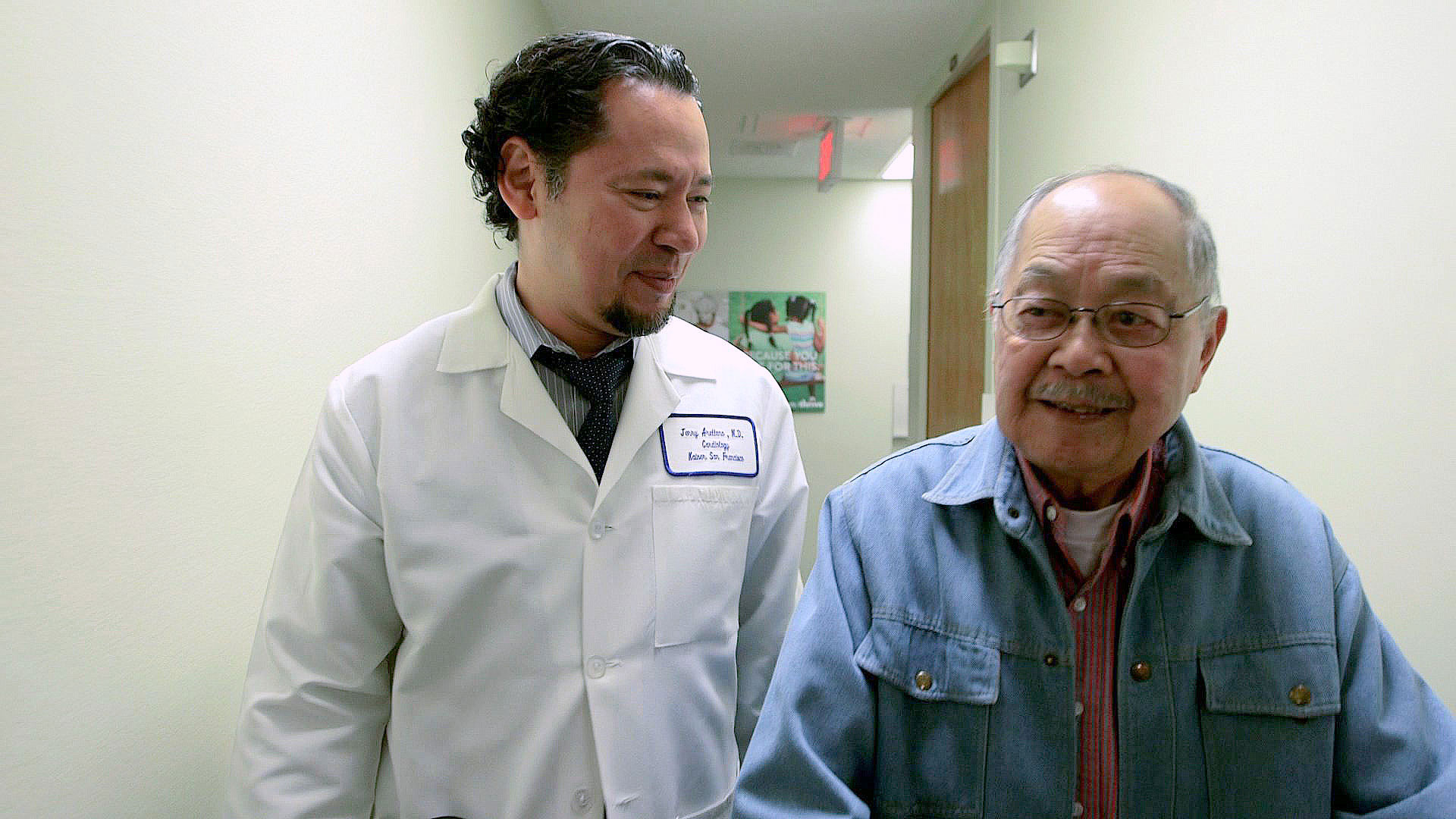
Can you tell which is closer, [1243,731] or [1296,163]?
[1243,731]

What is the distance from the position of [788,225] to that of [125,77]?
6.19 metres

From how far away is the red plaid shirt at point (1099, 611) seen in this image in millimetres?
1096

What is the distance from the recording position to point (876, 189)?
725cm

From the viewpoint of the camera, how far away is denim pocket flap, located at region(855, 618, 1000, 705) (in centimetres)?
109

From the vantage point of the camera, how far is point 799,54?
457 cm

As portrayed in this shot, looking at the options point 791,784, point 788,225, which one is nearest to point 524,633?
point 791,784

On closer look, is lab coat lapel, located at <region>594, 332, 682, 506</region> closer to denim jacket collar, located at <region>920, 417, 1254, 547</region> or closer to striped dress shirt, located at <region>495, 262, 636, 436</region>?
striped dress shirt, located at <region>495, 262, 636, 436</region>

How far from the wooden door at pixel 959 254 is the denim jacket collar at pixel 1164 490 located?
2.67m

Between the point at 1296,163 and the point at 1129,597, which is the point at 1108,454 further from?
the point at 1296,163

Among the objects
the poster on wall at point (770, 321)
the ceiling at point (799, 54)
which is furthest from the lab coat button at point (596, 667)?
the poster on wall at point (770, 321)

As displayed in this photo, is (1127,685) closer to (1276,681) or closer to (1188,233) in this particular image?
(1276,681)

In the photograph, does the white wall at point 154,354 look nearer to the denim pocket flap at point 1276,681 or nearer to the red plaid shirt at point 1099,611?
the red plaid shirt at point 1099,611

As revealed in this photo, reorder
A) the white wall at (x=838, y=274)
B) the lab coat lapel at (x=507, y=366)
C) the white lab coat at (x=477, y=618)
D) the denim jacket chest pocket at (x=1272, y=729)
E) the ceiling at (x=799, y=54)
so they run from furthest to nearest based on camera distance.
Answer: the white wall at (x=838, y=274) < the ceiling at (x=799, y=54) < the lab coat lapel at (x=507, y=366) < the white lab coat at (x=477, y=618) < the denim jacket chest pocket at (x=1272, y=729)

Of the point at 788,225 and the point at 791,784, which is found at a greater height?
the point at 788,225
